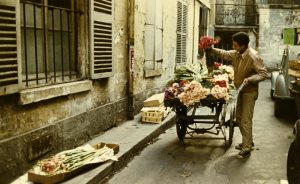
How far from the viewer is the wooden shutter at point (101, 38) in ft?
24.3

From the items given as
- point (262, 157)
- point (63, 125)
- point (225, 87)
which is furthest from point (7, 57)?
point (262, 157)

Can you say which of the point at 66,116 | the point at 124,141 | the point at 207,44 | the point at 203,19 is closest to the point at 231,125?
the point at 207,44

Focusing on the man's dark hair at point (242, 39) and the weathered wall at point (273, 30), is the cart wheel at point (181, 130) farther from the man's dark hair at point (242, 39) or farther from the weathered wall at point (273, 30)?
the weathered wall at point (273, 30)

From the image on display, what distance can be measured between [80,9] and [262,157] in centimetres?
405

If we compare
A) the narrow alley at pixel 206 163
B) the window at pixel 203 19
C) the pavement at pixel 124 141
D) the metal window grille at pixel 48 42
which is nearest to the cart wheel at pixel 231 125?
the narrow alley at pixel 206 163

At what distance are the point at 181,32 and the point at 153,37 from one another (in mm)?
4192

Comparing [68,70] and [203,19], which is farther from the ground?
[203,19]

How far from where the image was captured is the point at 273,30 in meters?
25.3

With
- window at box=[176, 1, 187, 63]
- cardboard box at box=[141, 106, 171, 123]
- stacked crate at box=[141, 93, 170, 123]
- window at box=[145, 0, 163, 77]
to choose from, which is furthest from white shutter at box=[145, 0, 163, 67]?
window at box=[176, 1, 187, 63]

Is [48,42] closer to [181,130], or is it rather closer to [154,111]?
[181,130]

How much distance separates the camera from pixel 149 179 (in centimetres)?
591

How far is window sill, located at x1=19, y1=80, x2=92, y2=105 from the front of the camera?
5.33 meters

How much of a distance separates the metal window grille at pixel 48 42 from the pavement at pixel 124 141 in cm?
139

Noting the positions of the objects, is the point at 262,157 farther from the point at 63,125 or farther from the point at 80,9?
the point at 80,9
